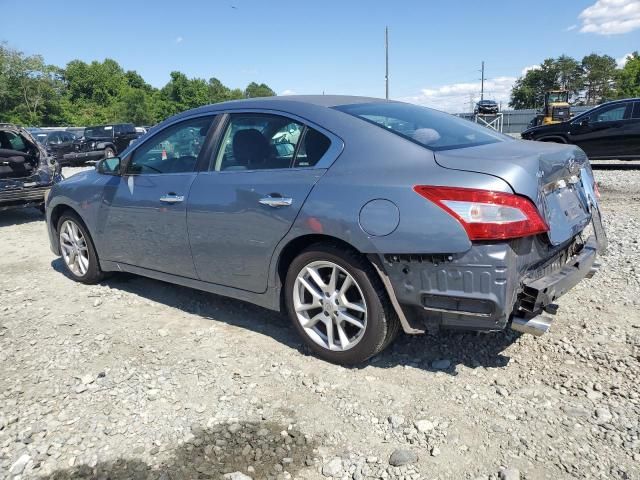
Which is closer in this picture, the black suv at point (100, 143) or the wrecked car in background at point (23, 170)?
the wrecked car in background at point (23, 170)

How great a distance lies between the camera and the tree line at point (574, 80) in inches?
2889

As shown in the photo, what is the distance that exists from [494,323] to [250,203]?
165cm

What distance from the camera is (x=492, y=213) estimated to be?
101 inches

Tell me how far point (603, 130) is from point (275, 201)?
39.3ft

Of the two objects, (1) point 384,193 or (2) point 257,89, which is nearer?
(1) point 384,193

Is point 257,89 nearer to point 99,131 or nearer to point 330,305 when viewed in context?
point 99,131

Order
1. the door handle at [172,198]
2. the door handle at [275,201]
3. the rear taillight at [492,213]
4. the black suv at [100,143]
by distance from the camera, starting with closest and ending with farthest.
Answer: the rear taillight at [492,213] < the door handle at [275,201] < the door handle at [172,198] < the black suv at [100,143]

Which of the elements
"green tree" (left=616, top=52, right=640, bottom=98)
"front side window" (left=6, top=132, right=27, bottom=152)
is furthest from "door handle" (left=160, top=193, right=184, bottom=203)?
"green tree" (left=616, top=52, right=640, bottom=98)

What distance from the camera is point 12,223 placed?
8852 mm

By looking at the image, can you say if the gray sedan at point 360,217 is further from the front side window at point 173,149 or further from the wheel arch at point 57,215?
the wheel arch at point 57,215

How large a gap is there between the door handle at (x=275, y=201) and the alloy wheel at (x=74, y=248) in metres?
2.48

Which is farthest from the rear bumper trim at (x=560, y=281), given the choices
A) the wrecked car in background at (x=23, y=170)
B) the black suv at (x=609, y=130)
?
the black suv at (x=609, y=130)

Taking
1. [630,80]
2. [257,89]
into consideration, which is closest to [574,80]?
[630,80]

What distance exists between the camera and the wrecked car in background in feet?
27.1
